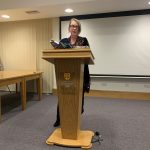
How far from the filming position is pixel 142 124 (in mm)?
2754

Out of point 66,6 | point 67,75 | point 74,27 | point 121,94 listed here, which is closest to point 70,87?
point 67,75

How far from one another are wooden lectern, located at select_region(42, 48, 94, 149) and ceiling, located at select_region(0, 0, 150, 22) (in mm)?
2122

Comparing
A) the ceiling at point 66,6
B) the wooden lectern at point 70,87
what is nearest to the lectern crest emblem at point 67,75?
the wooden lectern at point 70,87

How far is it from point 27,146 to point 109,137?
985mm

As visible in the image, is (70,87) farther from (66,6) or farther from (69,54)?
(66,6)

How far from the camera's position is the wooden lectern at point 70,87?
174cm

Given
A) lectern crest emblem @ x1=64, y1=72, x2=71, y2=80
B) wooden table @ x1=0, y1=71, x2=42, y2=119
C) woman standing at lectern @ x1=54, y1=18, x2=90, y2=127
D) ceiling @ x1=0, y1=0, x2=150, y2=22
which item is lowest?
wooden table @ x1=0, y1=71, x2=42, y2=119

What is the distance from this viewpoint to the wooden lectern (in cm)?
174

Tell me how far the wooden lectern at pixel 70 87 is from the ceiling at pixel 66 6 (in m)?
2.12

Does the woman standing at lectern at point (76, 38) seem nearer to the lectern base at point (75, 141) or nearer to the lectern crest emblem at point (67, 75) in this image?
the lectern crest emblem at point (67, 75)

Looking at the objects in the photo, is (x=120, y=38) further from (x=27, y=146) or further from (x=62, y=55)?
(x=27, y=146)

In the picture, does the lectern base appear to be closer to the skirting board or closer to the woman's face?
the woman's face

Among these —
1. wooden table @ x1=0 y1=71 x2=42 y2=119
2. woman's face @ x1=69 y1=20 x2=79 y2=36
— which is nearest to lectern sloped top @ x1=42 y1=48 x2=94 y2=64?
woman's face @ x1=69 y1=20 x2=79 y2=36

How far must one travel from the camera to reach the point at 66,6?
149 inches
